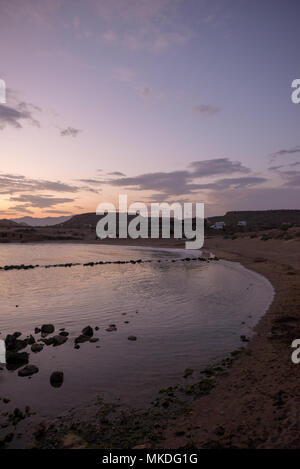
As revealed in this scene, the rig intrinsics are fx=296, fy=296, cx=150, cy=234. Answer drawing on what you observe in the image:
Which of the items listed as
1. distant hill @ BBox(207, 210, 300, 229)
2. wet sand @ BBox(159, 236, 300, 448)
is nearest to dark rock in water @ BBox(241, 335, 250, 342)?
wet sand @ BBox(159, 236, 300, 448)

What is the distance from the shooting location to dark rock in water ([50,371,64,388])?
9.35 meters

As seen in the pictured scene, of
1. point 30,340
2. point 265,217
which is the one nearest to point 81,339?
point 30,340

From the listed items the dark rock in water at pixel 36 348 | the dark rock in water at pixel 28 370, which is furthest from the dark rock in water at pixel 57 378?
the dark rock in water at pixel 36 348

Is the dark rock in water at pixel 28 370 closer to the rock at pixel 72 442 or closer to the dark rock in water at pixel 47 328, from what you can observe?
the dark rock in water at pixel 47 328

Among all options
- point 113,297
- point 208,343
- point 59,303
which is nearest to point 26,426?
point 208,343

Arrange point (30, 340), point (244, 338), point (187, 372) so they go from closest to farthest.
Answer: point (187, 372)
point (244, 338)
point (30, 340)

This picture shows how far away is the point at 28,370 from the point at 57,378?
136cm

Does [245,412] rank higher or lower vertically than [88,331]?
higher

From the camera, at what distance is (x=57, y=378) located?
9.47 meters

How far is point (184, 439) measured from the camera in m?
6.36

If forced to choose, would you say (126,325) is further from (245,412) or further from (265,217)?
(265,217)

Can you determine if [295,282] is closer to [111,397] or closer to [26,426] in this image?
[111,397]

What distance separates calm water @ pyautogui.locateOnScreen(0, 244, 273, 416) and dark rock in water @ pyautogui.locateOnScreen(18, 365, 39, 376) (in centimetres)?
23

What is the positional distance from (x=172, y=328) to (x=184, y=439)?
26.5 ft
